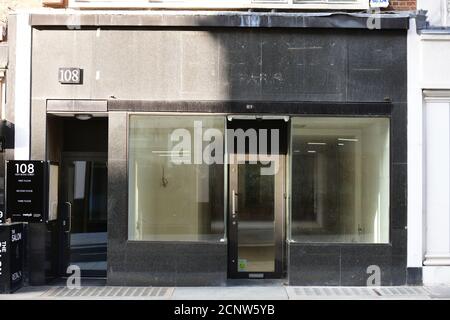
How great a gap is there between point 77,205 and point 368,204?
5.33 m

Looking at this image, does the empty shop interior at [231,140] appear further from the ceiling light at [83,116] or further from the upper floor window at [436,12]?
the upper floor window at [436,12]

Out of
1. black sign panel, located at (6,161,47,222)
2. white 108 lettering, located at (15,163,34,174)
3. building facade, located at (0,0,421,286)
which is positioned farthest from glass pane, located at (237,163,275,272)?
white 108 lettering, located at (15,163,34,174)

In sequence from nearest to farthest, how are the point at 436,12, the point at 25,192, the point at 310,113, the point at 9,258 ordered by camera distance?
1. the point at 9,258
2. the point at 25,192
3. the point at 310,113
4. the point at 436,12

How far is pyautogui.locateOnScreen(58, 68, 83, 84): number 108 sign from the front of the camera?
8.59 metres

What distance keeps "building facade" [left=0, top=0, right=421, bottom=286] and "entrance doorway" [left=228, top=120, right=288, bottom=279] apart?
0.08 metres

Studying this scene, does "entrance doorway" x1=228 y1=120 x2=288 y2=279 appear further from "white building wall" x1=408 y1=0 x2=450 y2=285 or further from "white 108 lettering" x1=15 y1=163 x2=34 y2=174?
"white 108 lettering" x1=15 y1=163 x2=34 y2=174

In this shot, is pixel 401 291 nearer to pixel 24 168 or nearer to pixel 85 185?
pixel 85 185

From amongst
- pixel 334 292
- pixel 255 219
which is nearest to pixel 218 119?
pixel 255 219

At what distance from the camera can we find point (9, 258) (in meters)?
7.82

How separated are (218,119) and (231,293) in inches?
113

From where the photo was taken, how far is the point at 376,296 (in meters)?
7.83

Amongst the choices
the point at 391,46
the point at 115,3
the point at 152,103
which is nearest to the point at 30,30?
the point at 115,3

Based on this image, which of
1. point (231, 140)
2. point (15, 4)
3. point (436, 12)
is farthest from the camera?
point (231, 140)

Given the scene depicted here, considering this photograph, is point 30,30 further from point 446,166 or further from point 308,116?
point 446,166
